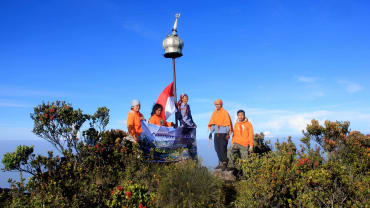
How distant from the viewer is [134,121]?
7.64 meters

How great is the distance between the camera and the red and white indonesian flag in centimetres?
937

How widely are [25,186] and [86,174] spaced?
51.7 inches

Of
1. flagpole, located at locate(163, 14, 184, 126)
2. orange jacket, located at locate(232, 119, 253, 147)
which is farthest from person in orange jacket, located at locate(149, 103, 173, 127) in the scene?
orange jacket, located at locate(232, 119, 253, 147)

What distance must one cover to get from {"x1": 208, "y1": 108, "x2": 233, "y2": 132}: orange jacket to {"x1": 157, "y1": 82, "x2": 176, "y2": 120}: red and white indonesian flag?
1555 mm

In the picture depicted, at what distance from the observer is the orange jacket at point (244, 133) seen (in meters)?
8.02

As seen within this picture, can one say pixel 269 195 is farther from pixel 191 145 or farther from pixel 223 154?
pixel 191 145

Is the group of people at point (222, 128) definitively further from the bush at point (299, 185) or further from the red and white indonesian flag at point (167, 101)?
the bush at point (299, 185)

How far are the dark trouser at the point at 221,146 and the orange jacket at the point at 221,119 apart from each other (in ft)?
1.13

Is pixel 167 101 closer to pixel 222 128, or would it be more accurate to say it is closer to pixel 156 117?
pixel 156 117

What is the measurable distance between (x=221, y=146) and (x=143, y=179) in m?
2.88

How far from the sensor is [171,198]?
16.7 feet

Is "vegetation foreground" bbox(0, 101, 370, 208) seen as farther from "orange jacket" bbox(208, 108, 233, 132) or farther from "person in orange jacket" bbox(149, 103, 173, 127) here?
"orange jacket" bbox(208, 108, 233, 132)

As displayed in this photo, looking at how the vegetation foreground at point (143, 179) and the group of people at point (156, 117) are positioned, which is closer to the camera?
the vegetation foreground at point (143, 179)

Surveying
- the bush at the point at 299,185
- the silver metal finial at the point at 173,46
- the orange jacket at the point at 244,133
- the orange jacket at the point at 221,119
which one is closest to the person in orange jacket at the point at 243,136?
the orange jacket at the point at 244,133
